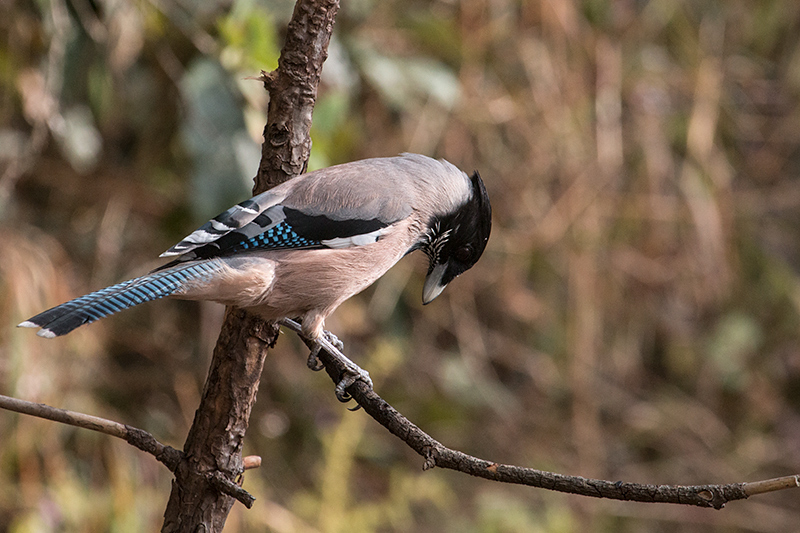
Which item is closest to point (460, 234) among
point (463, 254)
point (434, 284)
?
point (463, 254)

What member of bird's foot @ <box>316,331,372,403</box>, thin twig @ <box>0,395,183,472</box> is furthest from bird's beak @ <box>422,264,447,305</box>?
thin twig @ <box>0,395,183,472</box>

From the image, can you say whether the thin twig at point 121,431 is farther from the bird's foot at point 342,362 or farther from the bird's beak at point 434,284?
the bird's beak at point 434,284

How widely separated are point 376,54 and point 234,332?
1.97 metres

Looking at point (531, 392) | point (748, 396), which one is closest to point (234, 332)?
point (531, 392)

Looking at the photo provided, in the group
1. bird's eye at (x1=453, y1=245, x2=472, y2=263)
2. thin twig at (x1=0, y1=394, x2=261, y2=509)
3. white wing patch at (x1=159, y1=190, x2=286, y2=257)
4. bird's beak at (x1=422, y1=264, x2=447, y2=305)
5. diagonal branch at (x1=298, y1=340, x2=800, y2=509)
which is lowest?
thin twig at (x1=0, y1=394, x2=261, y2=509)

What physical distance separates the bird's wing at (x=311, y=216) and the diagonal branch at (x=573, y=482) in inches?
22.0

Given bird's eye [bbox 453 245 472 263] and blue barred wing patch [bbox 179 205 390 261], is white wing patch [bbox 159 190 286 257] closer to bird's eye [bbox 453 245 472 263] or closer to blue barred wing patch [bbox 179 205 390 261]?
blue barred wing patch [bbox 179 205 390 261]

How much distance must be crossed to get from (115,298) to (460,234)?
3.83ft

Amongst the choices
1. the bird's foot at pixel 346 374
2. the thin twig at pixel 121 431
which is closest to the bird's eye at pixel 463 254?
the bird's foot at pixel 346 374

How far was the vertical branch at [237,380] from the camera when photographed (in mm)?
1876

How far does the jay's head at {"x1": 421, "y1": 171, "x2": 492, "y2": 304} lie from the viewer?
2512mm

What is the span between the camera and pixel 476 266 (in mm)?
5012

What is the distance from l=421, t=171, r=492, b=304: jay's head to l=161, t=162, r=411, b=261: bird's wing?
7.8 inches

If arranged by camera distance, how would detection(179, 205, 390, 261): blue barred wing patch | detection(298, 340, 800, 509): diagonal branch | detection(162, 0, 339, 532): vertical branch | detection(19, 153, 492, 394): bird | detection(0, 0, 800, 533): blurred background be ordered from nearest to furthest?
1. detection(298, 340, 800, 509): diagonal branch
2. detection(162, 0, 339, 532): vertical branch
3. detection(19, 153, 492, 394): bird
4. detection(179, 205, 390, 261): blue barred wing patch
5. detection(0, 0, 800, 533): blurred background
